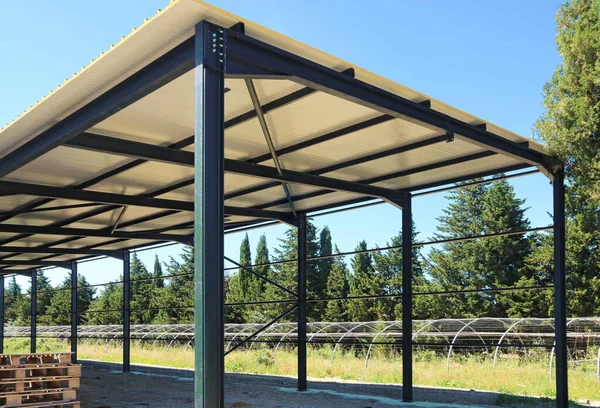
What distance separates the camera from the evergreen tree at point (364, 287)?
4250 centimetres

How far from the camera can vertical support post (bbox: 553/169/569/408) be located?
11.5m

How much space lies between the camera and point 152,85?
26.7 ft

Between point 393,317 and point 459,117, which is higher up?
point 459,117

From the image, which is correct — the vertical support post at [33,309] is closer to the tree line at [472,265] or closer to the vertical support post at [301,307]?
the tree line at [472,265]

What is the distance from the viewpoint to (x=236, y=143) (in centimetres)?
1190

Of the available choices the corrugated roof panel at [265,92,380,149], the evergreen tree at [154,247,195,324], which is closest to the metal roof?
the corrugated roof panel at [265,92,380,149]

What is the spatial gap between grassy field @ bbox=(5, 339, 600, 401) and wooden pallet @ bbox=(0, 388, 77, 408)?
10.1 m

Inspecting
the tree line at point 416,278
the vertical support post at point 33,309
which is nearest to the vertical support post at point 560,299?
the tree line at point 416,278

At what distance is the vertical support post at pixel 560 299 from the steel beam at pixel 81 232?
38.7 ft

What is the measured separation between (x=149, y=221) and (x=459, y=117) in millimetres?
11578

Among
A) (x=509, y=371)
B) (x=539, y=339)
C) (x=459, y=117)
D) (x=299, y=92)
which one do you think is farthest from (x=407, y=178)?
(x=539, y=339)

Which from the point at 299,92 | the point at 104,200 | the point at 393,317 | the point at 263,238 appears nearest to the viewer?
the point at 299,92

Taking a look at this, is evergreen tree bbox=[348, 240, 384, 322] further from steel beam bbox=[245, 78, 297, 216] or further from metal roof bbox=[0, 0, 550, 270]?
steel beam bbox=[245, 78, 297, 216]

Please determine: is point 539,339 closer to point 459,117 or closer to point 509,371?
point 509,371
